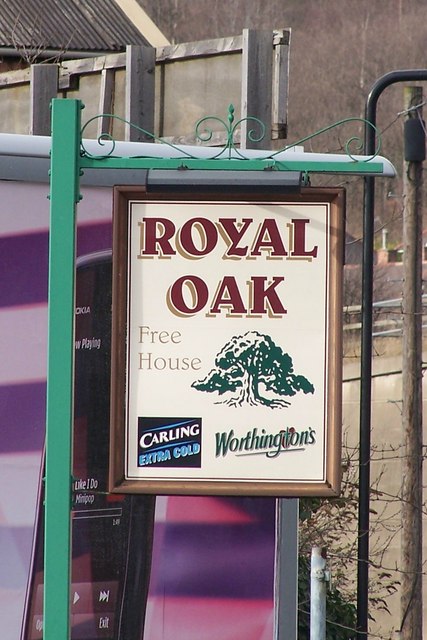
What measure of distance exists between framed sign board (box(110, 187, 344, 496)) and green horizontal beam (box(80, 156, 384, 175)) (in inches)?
2.9

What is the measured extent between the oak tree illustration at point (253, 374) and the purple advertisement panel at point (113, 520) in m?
1.06

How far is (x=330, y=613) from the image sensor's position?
27.6 feet

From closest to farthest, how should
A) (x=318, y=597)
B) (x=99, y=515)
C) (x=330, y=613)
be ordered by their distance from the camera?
(x=99, y=515), (x=318, y=597), (x=330, y=613)

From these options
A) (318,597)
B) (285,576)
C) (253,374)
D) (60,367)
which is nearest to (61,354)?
(60,367)

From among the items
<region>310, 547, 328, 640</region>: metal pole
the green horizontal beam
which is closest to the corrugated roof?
<region>310, 547, 328, 640</region>: metal pole

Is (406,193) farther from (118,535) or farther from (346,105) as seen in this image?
(346,105)

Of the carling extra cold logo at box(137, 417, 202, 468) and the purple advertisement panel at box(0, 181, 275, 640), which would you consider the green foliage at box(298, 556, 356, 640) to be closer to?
the purple advertisement panel at box(0, 181, 275, 640)

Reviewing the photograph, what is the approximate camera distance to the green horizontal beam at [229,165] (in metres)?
3.18

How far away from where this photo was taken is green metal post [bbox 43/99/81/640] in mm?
3113

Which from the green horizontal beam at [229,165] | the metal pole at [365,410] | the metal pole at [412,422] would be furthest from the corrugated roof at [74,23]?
the green horizontal beam at [229,165]

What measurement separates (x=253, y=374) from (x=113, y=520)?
133cm

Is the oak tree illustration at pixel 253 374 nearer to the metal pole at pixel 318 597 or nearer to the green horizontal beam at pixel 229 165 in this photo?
the green horizontal beam at pixel 229 165

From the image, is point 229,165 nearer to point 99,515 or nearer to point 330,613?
point 99,515

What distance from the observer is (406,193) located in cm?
1015
